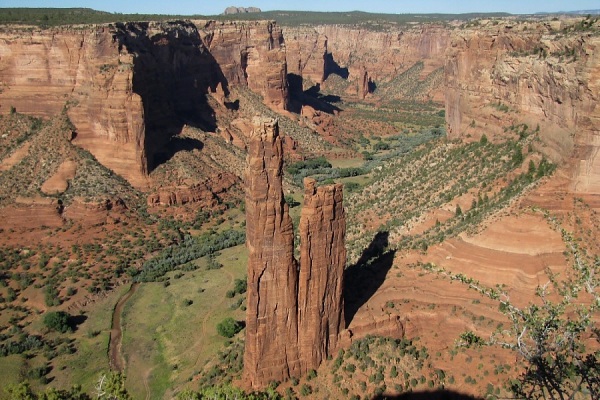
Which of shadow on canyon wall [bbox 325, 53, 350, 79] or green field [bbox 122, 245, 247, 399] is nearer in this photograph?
green field [bbox 122, 245, 247, 399]

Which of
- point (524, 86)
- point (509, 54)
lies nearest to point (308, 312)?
point (524, 86)

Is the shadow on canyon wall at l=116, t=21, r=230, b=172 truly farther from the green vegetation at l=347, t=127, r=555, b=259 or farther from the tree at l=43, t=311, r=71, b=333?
the tree at l=43, t=311, r=71, b=333

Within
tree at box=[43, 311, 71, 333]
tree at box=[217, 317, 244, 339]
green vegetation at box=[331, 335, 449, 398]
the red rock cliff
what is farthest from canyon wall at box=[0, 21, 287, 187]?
green vegetation at box=[331, 335, 449, 398]

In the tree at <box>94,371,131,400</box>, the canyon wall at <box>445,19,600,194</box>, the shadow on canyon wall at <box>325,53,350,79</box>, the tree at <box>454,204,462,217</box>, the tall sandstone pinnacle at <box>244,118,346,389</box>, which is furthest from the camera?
the shadow on canyon wall at <box>325,53,350,79</box>

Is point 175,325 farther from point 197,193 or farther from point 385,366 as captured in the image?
point 197,193

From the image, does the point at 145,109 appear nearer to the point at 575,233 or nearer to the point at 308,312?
the point at 308,312

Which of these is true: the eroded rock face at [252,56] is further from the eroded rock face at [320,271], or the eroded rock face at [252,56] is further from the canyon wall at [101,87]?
the eroded rock face at [320,271]

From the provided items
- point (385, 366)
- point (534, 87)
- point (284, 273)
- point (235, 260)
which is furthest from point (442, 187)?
point (284, 273)

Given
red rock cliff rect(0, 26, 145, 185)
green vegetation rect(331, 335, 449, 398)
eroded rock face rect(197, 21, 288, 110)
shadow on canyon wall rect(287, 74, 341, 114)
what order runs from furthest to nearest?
1. shadow on canyon wall rect(287, 74, 341, 114)
2. eroded rock face rect(197, 21, 288, 110)
3. red rock cliff rect(0, 26, 145, 185)
4. green vegetation rect(331, 335, 449, 398)
